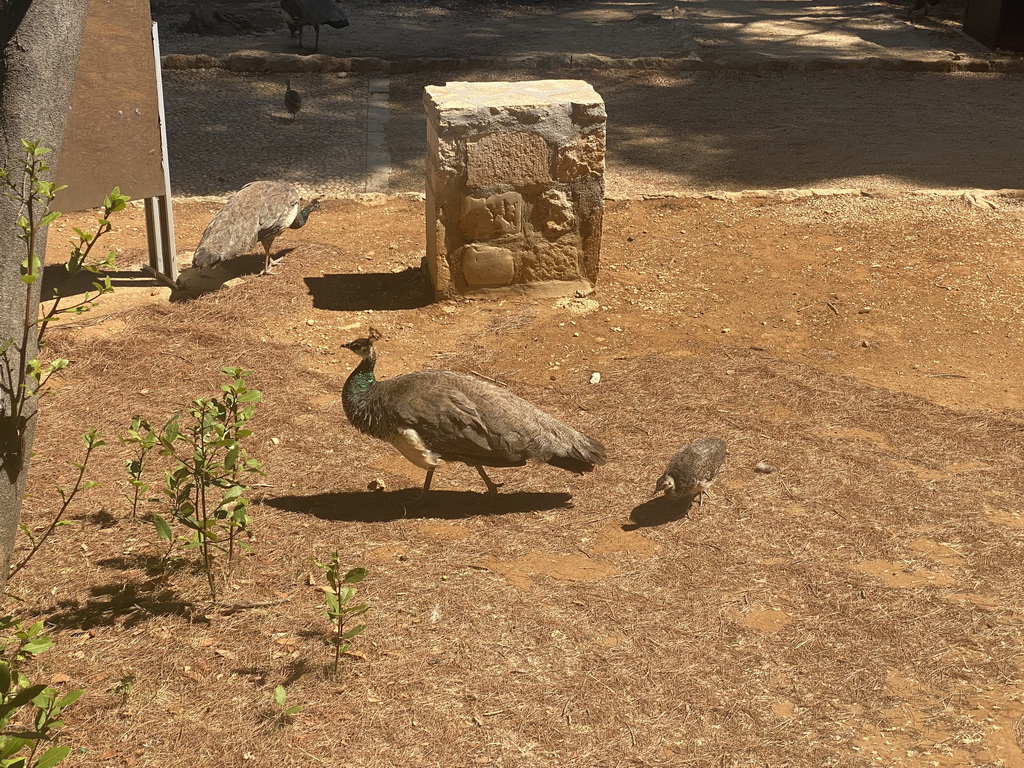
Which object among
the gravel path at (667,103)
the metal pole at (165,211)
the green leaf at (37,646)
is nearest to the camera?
the green leaf at (37,646)

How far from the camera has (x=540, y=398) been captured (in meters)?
6.48

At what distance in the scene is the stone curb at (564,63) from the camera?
45.2 ft

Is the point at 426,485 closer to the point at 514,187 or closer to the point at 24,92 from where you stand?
the point at 24,92

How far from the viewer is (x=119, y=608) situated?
430 centimetres

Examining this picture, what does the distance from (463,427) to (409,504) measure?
22.5 inches

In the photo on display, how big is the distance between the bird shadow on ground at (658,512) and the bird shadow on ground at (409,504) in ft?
1.26

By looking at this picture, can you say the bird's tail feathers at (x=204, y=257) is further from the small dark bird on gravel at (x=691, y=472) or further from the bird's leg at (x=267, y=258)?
the small dark bird on gravel at (x=691, y=472)

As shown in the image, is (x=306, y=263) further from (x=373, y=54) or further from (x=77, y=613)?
(x=373, y=54)

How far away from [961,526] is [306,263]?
5483 millimetres

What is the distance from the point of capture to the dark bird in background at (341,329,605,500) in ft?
16.4

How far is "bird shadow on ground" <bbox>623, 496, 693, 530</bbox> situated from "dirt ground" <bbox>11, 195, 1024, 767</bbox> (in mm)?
21

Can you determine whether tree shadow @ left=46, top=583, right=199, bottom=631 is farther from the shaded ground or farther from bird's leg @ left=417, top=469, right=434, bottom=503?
the shaded ground

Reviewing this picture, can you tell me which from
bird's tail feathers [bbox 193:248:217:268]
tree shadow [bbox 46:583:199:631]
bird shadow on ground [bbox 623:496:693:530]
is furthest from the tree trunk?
bird's tail feathers [bbox 193:248:217:268]

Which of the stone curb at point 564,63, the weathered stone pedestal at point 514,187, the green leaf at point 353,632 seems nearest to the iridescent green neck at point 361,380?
the green leaf at point 353,632
